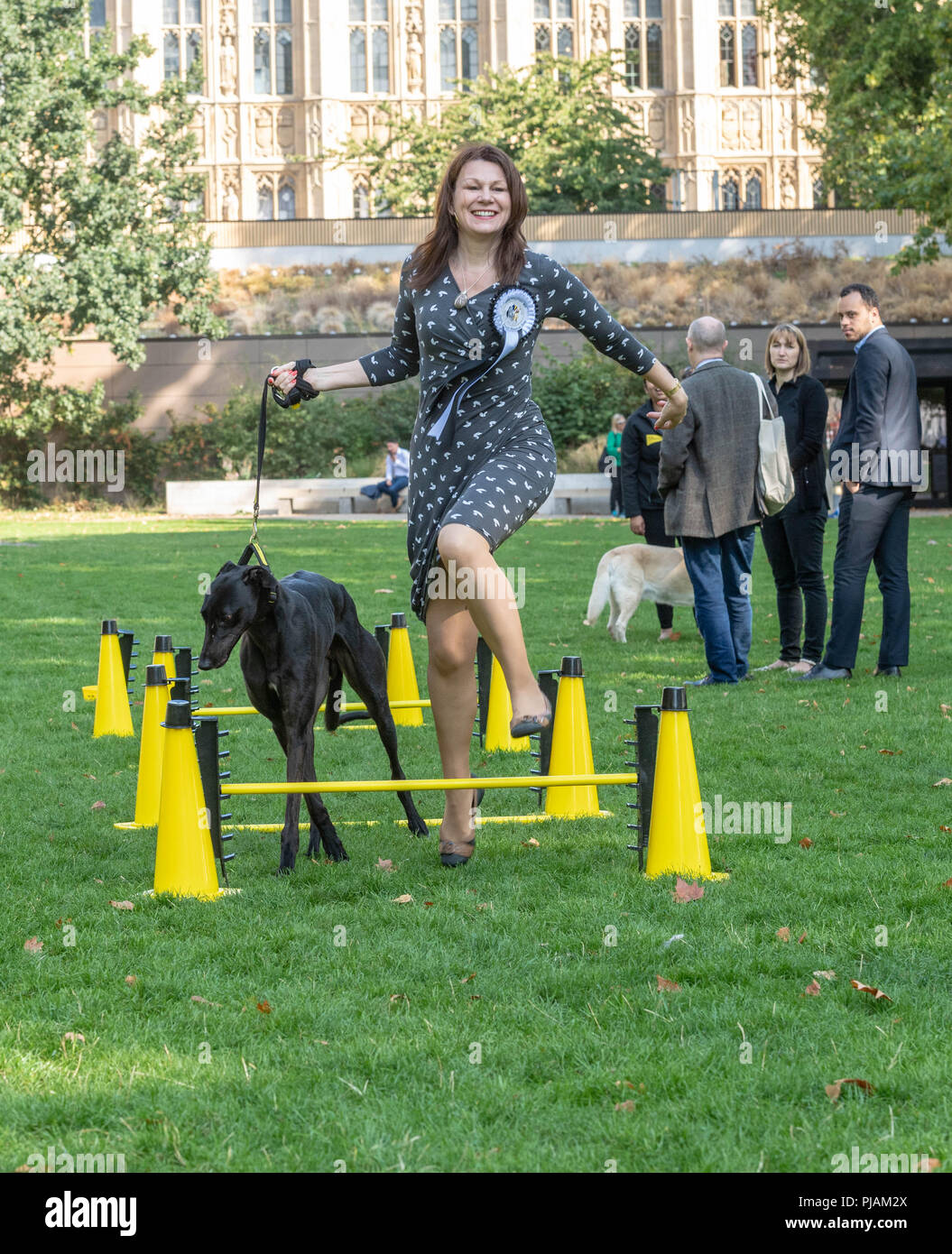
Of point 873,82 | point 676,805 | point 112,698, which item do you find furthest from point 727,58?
point 676,805

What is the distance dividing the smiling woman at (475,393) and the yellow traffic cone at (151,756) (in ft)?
4.75

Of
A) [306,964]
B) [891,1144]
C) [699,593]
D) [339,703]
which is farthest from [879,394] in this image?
[891,1144]

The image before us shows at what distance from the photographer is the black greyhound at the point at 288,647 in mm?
4930

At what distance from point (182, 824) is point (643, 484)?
7583 mm

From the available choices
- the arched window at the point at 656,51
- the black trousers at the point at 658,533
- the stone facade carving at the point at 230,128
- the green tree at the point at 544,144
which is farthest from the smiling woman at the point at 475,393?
the arched window at the point at 656,51

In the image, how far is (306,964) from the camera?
4.04m

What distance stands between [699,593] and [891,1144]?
6.44 meters

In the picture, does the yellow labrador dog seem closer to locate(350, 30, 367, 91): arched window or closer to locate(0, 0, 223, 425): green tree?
locate(0, 0, 223, 425): green tree

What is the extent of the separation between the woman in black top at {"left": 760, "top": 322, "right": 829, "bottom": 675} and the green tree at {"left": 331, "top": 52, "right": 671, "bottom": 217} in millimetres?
A: 39091

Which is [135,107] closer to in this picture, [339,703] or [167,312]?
[167,312]

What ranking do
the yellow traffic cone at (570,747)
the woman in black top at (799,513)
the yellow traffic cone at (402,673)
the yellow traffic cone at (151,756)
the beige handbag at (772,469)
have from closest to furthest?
the yellow traffic cone at (151,756) → the yellow traffic cone at (570,747) → the yellow traffic cone at (402,673) → the beige handbag at (772,469) → the woman in black top at (799,513)

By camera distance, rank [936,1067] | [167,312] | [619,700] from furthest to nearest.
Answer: [167,312]
[619,700]
[936,1067]

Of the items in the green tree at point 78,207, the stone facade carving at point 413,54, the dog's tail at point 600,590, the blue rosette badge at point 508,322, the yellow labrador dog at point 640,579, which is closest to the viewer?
the blue rosette badge at point 508,322

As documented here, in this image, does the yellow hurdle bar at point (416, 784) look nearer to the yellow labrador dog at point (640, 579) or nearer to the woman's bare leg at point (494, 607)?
the woman's bare leg at point (494, 607)
